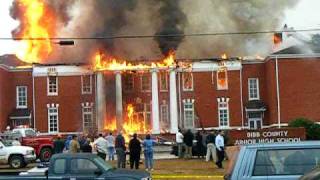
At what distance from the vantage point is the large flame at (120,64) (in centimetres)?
5578

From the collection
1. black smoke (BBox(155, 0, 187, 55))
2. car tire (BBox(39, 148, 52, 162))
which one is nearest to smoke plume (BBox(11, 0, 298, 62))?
black smoke (BBox(155, 0, 187, 55))

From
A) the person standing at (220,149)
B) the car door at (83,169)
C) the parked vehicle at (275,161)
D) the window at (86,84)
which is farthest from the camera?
the window at (86,84)

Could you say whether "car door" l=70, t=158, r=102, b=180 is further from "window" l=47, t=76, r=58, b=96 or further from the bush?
"window" l=47, t=76, r=58, b=96

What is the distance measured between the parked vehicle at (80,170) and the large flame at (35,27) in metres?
46.4

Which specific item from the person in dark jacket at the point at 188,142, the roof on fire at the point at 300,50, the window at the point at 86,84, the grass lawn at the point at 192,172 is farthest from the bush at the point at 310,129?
the window at the point at 86,84

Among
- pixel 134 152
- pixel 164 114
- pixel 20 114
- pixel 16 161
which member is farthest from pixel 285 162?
pixel 20 114

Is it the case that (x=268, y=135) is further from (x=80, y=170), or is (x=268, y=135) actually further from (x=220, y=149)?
(x=80, y=170)

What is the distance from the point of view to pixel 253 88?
191ft

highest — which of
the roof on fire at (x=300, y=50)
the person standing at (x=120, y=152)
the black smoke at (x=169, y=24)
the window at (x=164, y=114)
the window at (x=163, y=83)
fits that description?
the black smoke at (x=169, y=24)

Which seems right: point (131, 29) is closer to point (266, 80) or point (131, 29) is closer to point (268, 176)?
point (266, 80)

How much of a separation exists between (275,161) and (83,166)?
246 inches

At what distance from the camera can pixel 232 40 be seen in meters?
67.8

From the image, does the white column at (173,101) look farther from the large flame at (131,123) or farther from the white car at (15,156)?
the white car at (15,156)

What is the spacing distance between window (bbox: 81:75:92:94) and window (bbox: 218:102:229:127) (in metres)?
12.1
